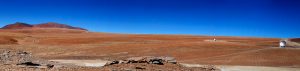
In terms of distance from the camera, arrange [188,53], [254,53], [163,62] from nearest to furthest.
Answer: [163,62]
[254,53]
[188,53]

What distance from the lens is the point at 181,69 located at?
29.1 metres

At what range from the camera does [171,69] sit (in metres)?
28.9

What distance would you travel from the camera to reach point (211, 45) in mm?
49906

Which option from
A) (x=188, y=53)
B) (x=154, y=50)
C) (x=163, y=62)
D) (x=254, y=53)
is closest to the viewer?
(x=163, y=62)

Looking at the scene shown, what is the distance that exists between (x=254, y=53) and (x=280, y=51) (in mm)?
2311

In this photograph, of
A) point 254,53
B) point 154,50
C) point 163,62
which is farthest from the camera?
point 154,50

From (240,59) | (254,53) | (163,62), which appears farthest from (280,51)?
(163,62)

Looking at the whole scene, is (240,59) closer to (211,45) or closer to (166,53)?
(166,53)

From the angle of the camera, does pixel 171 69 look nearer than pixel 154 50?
Yes

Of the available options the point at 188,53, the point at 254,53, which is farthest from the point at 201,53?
the point at 254,53

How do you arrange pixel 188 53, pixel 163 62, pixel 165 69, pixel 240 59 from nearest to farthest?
pixel 165 69 < pixel 163 62 < pixel 240 59 < pixel 188 53

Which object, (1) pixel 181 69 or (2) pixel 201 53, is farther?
(2) pixel 201 53

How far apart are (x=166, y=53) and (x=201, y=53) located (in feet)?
11.2

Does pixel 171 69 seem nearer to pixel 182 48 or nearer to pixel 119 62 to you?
pixel 119 62
